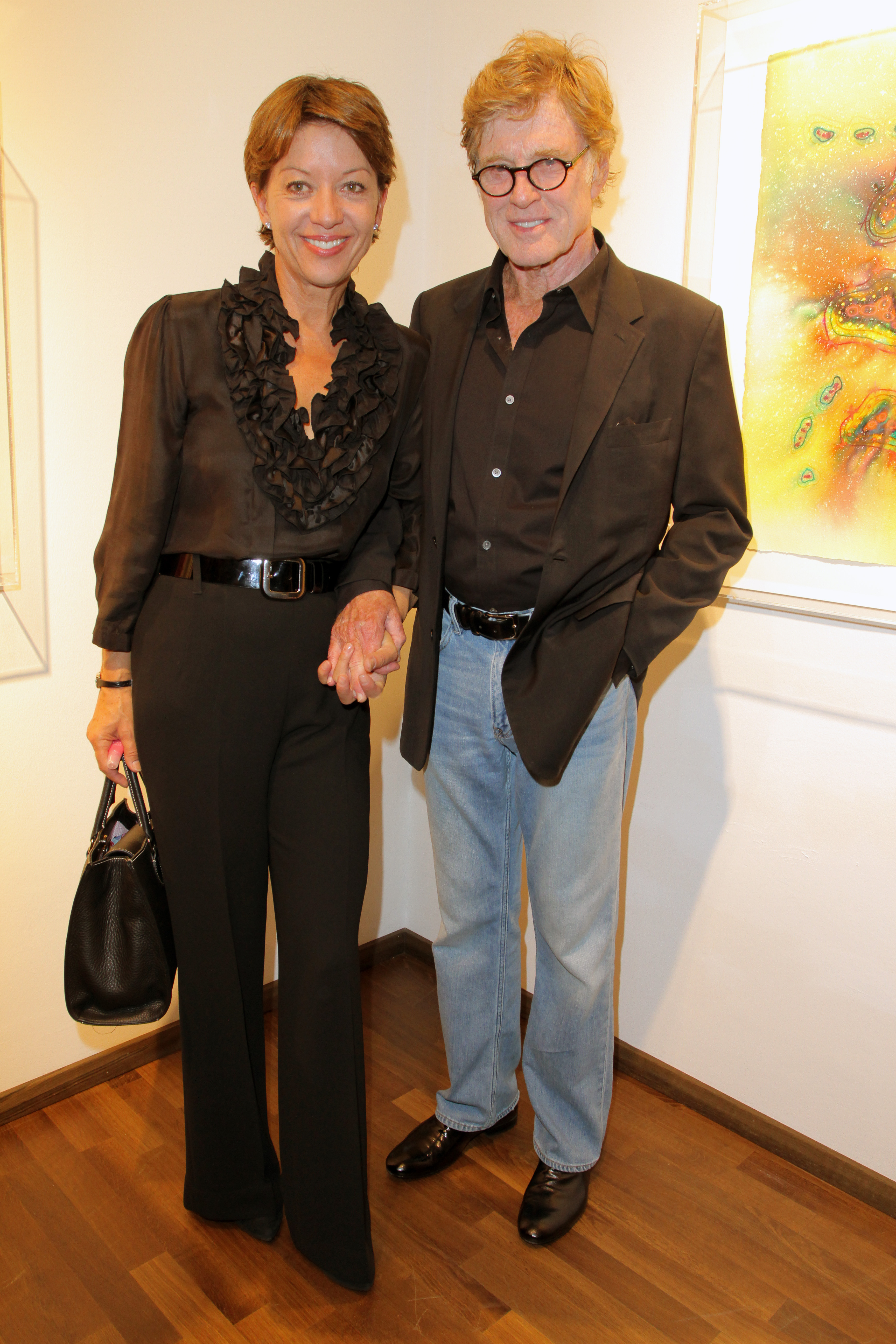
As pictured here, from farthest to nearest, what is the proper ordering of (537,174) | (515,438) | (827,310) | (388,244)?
(388,244) → (827,310) → (515,438) → (537,174)

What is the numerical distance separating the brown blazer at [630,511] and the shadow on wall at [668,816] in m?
0.48

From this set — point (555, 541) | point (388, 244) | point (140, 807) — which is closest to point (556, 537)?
point (555, 541)

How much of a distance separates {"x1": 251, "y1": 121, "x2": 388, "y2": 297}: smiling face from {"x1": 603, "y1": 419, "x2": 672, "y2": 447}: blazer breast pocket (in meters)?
0.50

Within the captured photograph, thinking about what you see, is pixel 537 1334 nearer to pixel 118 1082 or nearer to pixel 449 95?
pixel 118 1082

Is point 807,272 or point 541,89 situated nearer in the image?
point 541,89

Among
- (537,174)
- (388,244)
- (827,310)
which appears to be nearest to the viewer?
(537,174)

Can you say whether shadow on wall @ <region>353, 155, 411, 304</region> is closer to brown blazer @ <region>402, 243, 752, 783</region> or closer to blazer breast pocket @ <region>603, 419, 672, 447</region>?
brown blazer @ <region>402, 243, 752, 783</region>

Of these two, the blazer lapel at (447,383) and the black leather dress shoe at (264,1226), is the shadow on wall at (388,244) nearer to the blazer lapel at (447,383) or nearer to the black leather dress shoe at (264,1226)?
the blazer lapel at (447,383)

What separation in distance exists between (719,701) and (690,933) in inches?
21.7

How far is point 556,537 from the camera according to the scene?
1694mm

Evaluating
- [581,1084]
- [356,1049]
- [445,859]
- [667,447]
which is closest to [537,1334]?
[581,1084]

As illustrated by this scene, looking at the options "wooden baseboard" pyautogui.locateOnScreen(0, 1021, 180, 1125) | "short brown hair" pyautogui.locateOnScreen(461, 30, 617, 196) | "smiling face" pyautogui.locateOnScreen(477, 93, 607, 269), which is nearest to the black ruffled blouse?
"smiling face" pyautogui.locateOnScreen(477, 93, 607, 269)

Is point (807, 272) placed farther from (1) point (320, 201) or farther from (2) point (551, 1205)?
(2) point (551, 1205)

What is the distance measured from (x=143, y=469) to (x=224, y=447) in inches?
5.1
